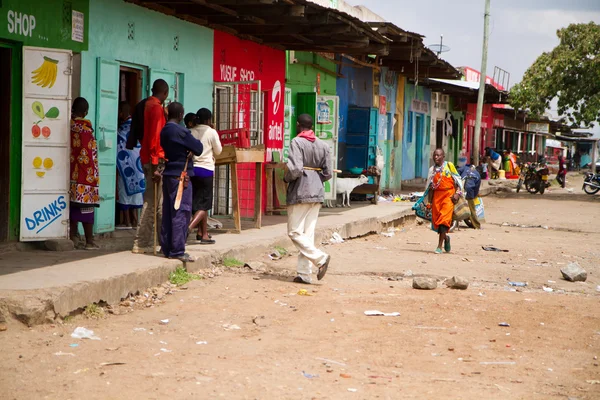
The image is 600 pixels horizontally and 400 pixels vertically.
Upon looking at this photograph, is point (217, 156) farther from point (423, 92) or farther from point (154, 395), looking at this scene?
point (423, 92)

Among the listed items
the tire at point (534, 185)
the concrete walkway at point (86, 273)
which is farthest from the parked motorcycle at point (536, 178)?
the concrete walkway at point (86, 273)

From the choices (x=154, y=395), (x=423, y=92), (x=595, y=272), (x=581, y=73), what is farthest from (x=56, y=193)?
(x=581, y=73)

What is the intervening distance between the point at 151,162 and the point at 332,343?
3318 millimetres

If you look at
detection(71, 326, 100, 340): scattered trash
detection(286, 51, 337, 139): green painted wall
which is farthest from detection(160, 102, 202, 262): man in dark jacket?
detection(286, 51, 337, 139): green painted wall

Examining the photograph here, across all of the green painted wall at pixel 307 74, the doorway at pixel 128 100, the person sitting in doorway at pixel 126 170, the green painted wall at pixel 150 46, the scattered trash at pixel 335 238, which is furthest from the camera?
the green painted wall at pixel 307 74

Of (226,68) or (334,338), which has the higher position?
(226,68)

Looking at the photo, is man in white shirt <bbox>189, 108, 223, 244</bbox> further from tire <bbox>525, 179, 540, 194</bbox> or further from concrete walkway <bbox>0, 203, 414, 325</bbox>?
tire <bbox>525, 179, 540, 194</bbox>

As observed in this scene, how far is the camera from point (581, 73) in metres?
28.0

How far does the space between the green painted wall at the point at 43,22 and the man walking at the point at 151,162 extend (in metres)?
1.25

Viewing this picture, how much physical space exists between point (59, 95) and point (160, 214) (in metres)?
1.58

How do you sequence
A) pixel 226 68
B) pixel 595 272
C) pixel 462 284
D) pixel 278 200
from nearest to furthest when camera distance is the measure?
pixel 462 284 → pixel 595 272 → pixel 226 68 → pixel 278 200

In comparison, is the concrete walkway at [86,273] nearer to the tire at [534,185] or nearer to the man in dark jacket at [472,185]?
the man in dark jacket at [472,185]

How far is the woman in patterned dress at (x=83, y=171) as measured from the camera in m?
9.00

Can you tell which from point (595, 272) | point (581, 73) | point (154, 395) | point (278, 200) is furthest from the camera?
point (581, 73)
